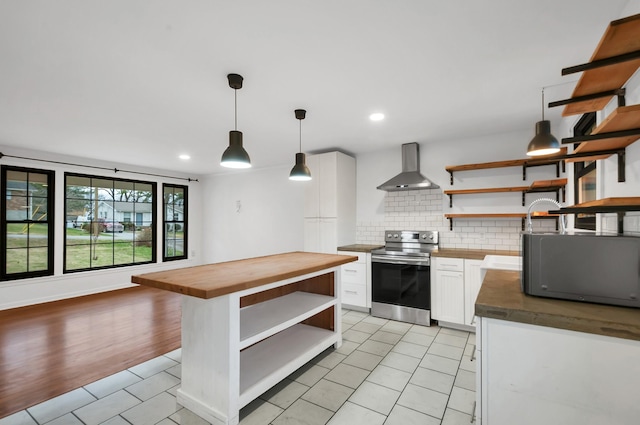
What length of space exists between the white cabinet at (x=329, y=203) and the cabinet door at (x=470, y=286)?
1.76 m

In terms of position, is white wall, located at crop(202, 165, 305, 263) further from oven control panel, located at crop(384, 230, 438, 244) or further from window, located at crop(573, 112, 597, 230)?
window, located at crop(573, 112, 597, 230)

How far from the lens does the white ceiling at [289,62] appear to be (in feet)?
5.29

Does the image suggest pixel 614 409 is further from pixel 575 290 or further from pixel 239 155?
pixel 239 155

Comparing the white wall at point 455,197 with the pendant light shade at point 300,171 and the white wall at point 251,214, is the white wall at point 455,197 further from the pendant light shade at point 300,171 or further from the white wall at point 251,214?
the pendant light shade at point 300,171

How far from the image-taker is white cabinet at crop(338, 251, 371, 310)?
160 inches

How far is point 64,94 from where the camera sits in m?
2.63

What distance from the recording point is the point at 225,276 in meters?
1.99

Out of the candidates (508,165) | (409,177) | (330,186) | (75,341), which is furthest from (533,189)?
(75,341)

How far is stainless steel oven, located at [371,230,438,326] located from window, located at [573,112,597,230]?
1.52m

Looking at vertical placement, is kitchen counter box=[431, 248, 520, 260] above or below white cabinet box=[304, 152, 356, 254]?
below

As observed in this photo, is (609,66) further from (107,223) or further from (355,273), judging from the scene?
(107,223)

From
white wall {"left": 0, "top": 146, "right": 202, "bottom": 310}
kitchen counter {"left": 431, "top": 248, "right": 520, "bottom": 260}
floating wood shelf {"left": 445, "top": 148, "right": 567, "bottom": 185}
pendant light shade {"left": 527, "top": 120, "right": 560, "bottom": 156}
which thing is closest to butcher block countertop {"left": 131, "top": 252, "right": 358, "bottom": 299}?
kitchen counter {"left": 431, "top": 248, "right": 520, "bottom": 260}

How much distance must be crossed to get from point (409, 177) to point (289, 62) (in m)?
2.56

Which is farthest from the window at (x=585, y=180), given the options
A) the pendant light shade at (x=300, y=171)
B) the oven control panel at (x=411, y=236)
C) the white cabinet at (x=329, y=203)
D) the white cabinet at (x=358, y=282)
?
the white cabinet at (x=329, y=203)
